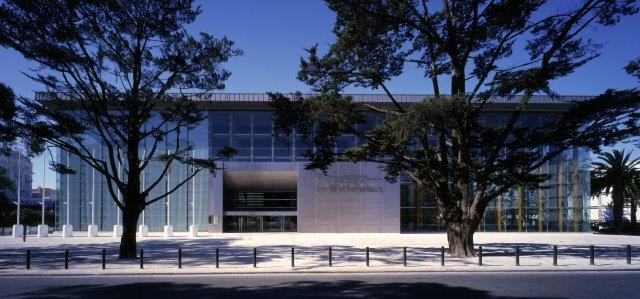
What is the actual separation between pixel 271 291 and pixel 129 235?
38.6ft

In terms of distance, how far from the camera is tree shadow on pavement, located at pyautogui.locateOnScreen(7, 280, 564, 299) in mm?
11945

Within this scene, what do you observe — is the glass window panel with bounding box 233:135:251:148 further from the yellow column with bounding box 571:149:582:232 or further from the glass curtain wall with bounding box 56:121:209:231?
the yellow column with bounding box 571:149:582:232

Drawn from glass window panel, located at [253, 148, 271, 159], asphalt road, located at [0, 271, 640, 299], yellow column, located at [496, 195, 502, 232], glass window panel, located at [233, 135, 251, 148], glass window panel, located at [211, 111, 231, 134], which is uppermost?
glass window panel, located at [211, 111, 231, 134]

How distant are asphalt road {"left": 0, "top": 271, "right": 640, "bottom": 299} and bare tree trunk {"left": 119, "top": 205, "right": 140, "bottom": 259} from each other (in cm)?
530

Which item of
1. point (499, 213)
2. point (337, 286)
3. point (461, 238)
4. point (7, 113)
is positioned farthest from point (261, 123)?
point (337, 286)

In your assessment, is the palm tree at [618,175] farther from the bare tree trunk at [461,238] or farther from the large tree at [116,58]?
the large tree at [116,58]

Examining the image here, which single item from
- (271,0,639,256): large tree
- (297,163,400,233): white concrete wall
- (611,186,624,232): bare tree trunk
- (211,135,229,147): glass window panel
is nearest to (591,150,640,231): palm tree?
(611,186,624,232): bare tree trunk

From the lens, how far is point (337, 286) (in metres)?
13.5

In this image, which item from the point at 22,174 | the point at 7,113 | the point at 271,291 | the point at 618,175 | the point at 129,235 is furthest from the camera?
the point at 22,174

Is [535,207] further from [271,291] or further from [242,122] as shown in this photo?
[271,291]

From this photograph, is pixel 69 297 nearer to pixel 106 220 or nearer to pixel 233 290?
pixel 233 290

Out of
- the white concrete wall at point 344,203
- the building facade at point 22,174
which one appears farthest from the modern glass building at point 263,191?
the building facade at point 22,174

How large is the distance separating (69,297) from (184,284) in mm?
3172

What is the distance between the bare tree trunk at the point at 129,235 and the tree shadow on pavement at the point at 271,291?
301 inches
